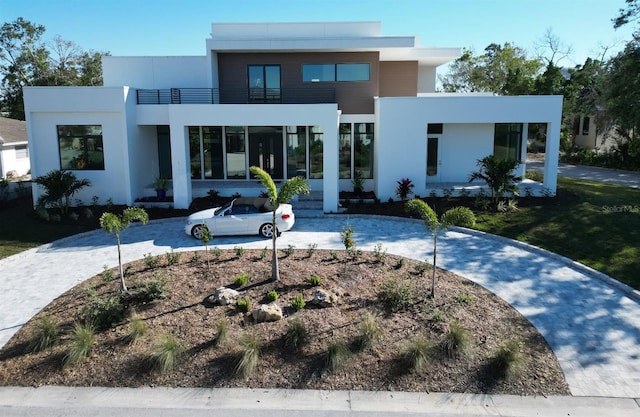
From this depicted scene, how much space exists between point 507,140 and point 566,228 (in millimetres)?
8238

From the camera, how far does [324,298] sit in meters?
10.1

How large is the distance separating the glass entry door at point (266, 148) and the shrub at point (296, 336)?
1457 centimetres

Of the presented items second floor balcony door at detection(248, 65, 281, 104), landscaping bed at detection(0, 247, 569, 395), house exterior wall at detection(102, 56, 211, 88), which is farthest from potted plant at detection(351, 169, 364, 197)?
landscaping bed at detection(0, 247, 569, 395)

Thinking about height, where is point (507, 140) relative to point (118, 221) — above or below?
above

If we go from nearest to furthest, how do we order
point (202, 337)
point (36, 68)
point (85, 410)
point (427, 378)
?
1. point (85, 410)
2. point (427, 378)
3. point (202, 337)
4. point (36, 68)

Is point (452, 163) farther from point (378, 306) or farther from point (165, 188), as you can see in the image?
point (378, 306)

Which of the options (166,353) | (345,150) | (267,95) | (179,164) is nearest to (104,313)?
(166,353)

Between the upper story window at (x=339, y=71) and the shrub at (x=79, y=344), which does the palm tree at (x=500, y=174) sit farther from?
the shrub at (x=79, y=344)

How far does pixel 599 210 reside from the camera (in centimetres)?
1822

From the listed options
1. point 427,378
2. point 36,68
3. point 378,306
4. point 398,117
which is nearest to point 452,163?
point 398,117

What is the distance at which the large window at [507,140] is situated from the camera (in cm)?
2317

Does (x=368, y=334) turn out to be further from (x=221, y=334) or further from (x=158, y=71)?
(x=158, y=71)

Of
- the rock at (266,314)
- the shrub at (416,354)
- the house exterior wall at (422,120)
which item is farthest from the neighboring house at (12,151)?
the shrub at (416,354)

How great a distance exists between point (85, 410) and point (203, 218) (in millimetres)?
8521
